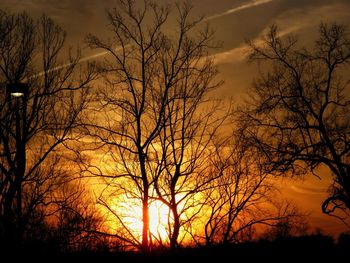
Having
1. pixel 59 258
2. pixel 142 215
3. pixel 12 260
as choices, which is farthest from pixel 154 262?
pixel 142 215

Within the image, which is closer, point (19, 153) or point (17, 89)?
point (17, 89)

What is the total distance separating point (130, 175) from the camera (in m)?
22.8

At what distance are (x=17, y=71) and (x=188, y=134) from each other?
7.74 meters

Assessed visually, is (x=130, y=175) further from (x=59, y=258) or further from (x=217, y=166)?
(x=59, y=258)

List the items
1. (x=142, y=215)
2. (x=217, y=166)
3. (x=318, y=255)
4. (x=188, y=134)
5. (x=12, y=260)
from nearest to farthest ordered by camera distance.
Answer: (x=12, y=260) → (x=318, y=255) → (x=142, y=215) → (x=188, y=134) → (x=217, y=166)

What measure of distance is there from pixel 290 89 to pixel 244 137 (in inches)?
119

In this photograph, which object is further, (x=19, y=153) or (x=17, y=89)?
(x=19, y=153)

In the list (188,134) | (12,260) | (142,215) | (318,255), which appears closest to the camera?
(12,260)

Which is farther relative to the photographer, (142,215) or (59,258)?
(142,215)

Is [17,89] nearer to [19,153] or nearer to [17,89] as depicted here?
[17,89]

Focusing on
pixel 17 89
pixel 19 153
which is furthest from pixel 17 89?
pixel 19 153

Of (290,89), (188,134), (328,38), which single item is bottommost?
(188,134)

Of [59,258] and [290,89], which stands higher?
[290,89]

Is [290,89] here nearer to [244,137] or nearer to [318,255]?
[244,137]
